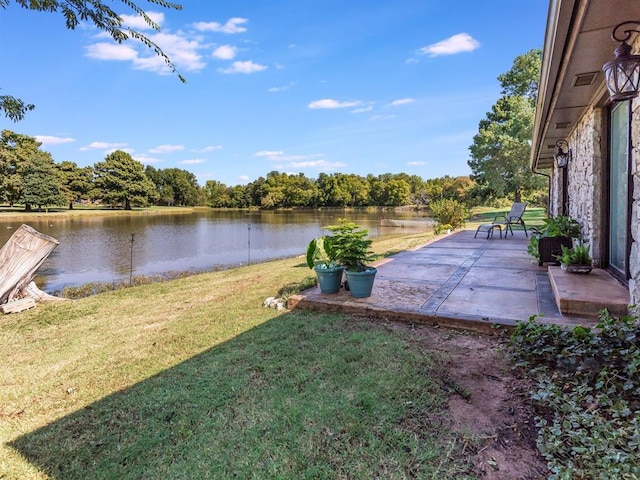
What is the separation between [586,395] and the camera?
65.4 inches

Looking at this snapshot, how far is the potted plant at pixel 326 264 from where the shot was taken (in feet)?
12.1

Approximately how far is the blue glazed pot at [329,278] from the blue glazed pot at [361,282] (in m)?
0.18

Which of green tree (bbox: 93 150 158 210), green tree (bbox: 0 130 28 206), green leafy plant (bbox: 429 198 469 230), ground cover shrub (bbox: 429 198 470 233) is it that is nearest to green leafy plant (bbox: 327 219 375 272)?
ground cover shrub (bbox: 429 198 470 233)

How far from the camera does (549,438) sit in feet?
4.74

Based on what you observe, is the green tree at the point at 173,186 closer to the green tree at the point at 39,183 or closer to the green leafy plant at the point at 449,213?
the green tree at the point at 39,183

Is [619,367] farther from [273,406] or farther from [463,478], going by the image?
[273,406]

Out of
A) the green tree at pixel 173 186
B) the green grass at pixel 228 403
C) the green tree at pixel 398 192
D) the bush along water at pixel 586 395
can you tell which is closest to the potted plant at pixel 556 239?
the bush along water at pixel 586 395

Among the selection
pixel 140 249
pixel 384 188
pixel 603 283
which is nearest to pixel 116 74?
pixel 140 249

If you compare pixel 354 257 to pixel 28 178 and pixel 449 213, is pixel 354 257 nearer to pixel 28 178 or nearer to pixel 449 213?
pixel 449 213

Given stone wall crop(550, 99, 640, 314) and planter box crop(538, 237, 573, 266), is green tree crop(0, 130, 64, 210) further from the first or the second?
stone wall crop(550, 99, 640, 314)

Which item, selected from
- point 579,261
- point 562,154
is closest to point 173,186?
point 562,154

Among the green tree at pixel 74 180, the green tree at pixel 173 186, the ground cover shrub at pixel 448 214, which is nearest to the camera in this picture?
the ground cover shrub at pixel 448 214

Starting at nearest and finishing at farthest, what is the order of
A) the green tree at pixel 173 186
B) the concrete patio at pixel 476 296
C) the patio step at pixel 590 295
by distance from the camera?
1. the patio step at pixel 590 295
2. the concrete patio at pixel 476 296
3. the green tree at pixel 173 186

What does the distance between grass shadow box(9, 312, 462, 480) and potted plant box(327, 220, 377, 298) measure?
101 cm
